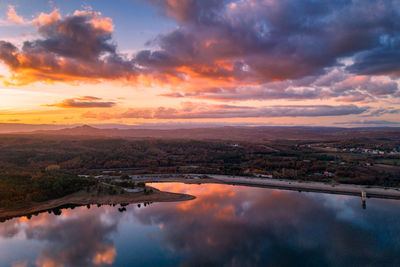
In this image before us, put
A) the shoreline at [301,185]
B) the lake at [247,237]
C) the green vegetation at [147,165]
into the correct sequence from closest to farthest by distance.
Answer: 1. the lake at [247,237]
2. the green vegetation at [147,165]
3. the shoreline at [301,185]

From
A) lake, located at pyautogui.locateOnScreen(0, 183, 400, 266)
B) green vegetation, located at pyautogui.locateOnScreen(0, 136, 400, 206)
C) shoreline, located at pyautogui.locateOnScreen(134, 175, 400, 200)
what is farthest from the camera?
shoreline, located at pyautogui.locateOnScreen(134, 175, 400, 200)

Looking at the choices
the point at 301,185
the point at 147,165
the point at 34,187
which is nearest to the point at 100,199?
the point at 34,187

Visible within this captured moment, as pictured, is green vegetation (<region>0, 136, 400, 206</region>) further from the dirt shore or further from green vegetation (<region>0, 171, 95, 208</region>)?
the dirt shore

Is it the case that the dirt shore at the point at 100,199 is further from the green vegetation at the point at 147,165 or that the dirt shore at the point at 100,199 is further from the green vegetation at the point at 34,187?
the green vegetation at the point at 147,165

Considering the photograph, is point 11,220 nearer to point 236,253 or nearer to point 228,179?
point 236,253

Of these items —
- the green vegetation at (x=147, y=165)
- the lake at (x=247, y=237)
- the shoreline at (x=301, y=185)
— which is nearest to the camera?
the lake at (x=247, y=237)

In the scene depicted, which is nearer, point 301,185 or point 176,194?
point 176,194

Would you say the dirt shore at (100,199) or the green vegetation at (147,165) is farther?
the green vegetation at (147,165)

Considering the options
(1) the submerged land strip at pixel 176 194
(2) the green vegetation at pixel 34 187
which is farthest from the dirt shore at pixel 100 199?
(2) the green vegetation at pixel 34 187

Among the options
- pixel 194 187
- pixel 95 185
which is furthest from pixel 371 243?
pixel 95 185

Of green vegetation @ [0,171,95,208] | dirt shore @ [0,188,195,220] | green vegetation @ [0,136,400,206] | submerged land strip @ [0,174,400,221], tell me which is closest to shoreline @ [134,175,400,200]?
submerged land strip @ [0,174,400,221]

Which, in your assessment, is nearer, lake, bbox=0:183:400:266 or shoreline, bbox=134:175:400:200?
lake, bbox=0:183:400:266

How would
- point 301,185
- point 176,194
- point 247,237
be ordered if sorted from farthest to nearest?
point 301,185, point 176,194, point 247,237

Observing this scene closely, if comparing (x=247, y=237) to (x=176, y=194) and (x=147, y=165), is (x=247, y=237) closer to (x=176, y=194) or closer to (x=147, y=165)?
(x=176, y=194)
